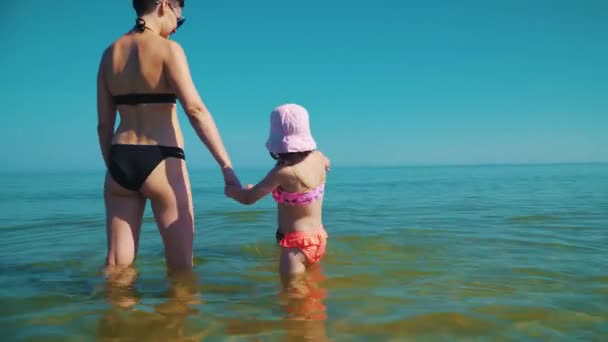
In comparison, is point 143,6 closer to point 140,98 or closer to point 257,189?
point 140,98

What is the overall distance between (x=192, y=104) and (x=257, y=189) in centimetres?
84

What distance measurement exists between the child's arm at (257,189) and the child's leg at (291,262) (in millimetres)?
615

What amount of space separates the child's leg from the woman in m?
0.85

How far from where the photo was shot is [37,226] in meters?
8.35

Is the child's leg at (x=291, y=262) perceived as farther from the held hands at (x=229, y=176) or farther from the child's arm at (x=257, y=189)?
the held hands at (x=229, y=176)

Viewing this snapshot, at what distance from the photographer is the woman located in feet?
10.1

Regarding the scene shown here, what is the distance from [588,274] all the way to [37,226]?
29.8 ft

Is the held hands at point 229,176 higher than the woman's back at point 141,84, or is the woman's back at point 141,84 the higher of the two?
→ the woman's back at point 141,84

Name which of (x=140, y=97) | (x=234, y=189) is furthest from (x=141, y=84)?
(x=234, y=189)

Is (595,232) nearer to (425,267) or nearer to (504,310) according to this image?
(425,267)

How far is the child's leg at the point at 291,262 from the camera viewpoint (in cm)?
370

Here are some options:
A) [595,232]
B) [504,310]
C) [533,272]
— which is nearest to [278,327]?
[504,310]

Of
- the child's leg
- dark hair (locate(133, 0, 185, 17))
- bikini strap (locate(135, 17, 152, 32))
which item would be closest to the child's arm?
the child's leg

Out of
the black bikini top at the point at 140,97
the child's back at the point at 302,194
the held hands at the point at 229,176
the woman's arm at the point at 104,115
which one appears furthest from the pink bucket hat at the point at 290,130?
the woman's arm at the point at 104,115
